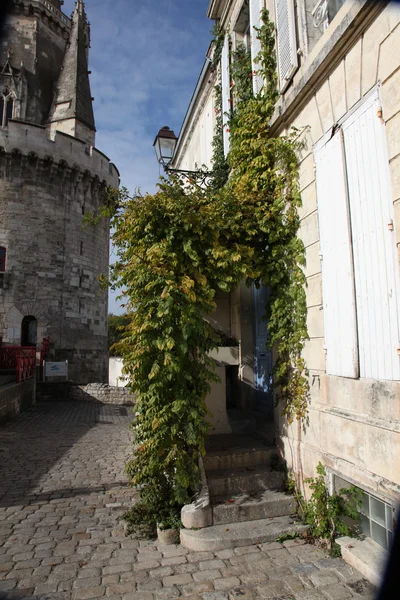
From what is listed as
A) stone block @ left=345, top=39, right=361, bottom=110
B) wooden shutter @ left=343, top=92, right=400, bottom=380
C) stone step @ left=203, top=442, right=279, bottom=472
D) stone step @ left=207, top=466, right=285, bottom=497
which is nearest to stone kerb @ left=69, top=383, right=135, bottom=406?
stone step @ left=203, top=442, right=279, bottom=472

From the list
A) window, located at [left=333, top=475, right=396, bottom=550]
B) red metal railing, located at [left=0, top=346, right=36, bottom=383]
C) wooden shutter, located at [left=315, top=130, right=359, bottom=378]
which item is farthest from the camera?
red metal railing, located at [left=0, top=346, right=36, bottom=383]

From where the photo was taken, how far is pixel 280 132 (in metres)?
4.89

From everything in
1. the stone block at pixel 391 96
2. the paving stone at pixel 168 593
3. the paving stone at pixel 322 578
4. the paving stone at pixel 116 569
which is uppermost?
the stone block at pixel 391 96

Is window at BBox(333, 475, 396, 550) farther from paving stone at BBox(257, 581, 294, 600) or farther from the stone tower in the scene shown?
the stone tower

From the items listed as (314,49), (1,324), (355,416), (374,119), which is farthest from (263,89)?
(1,324)

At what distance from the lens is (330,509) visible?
352 centimetres

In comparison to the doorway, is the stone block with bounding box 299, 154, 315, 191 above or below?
above

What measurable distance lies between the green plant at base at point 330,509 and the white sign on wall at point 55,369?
1474 centimetres

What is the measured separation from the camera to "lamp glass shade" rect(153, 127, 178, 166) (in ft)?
24.9

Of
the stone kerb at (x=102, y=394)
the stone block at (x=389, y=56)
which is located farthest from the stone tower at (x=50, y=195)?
the stone block at (x=389, y=56)

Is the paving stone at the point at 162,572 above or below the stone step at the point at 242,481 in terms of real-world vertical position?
below

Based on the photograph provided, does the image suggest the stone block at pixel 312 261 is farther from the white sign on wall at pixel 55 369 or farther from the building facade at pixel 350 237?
the white sign on wall at pixel 55 369

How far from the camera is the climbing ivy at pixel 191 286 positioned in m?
4.10

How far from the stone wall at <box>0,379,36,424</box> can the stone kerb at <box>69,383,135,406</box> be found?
1.80 meters
